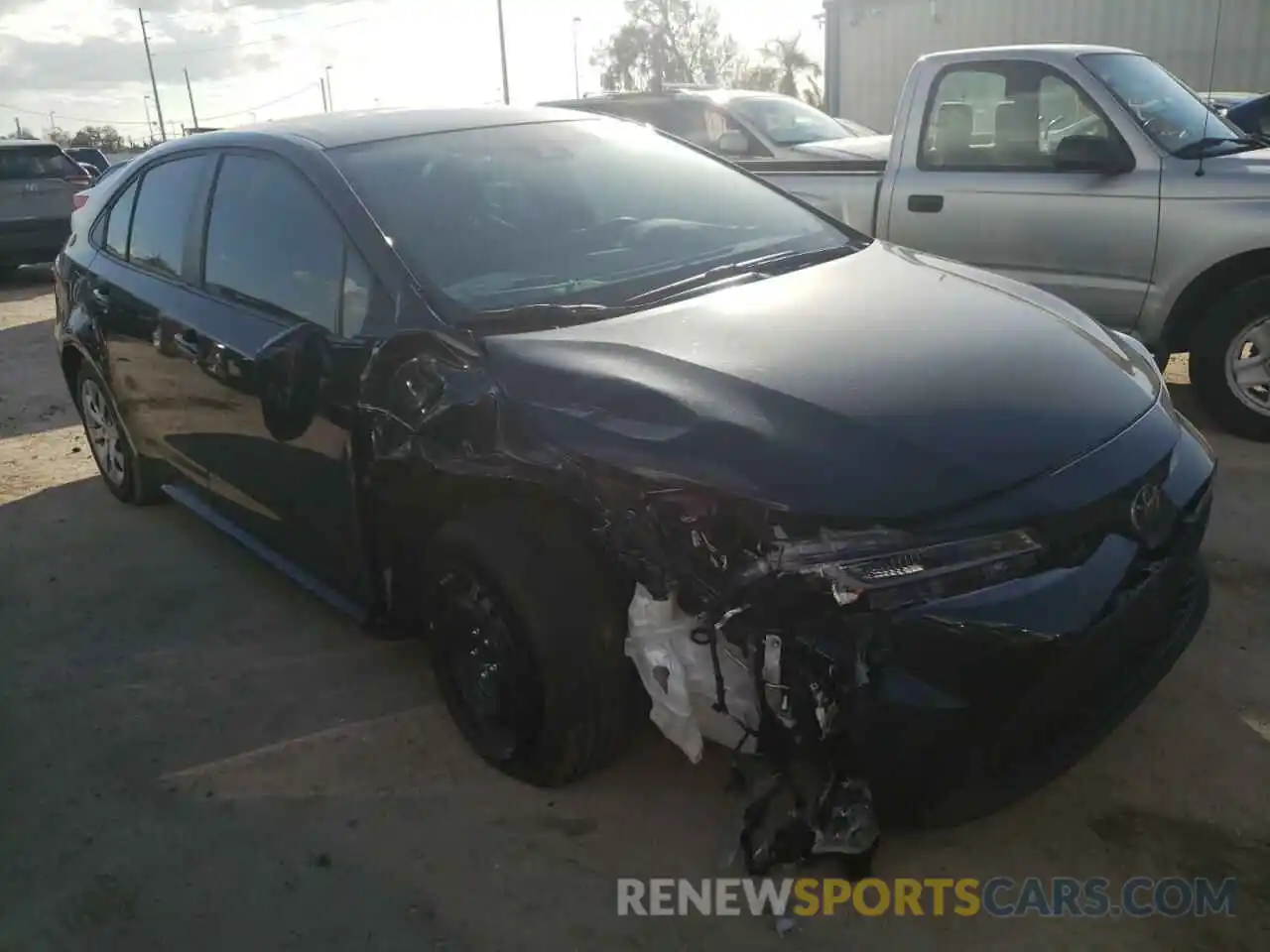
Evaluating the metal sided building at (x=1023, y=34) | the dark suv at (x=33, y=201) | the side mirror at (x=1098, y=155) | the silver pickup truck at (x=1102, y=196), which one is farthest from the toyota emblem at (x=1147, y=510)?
the metal sided building at (x=1023, y=34)

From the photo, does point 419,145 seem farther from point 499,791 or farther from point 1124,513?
point 1124,513

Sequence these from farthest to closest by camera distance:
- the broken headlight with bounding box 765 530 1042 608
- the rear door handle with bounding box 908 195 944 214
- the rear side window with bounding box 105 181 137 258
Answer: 1. the rear door handle with bounding box 908 195 944 214
2. the rear side window with bounding box 105 181 137 258
3. the broken headlight with bounding box 765 530 1042 608

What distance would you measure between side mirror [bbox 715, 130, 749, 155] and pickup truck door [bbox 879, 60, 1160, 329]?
2434 mm

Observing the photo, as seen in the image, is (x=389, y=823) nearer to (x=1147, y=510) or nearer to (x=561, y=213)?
(x=561, y=213)

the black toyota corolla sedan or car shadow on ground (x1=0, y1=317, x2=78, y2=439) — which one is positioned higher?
the black toyota corolla sedan

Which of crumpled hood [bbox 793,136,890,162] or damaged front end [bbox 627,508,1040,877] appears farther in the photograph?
crumpled hood [bbox 793,136,890,162]

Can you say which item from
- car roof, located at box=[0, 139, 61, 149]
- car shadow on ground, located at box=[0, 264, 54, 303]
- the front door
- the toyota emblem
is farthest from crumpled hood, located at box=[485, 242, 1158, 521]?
car roof, located at box=[0, 139, 61, 149]

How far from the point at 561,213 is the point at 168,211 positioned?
1782 millimetres

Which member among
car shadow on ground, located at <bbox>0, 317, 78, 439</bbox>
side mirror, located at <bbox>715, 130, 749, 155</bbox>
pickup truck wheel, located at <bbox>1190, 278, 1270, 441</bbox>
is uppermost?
side mirror, located at <bbox>715, 130, 749, 155</bbox>

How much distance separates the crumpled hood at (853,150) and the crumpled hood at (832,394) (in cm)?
353

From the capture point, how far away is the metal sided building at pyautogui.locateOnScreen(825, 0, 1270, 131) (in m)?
17.5

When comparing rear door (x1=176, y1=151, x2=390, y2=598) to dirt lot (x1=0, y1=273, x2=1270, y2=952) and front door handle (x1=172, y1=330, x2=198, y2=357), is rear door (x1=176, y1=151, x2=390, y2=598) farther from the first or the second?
dirt lot (x1=0, y1=273, x2=1270, y2=952)

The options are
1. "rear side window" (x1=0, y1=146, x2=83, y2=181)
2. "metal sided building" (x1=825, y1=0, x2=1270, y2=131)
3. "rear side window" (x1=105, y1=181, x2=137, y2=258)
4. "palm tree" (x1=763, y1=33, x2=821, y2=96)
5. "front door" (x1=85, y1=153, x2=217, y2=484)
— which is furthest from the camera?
"palm tree" (x1=763, y1=33, x2=821, y2=96)

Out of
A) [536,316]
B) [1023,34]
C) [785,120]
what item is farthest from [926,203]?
[1023,34]
